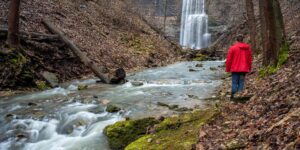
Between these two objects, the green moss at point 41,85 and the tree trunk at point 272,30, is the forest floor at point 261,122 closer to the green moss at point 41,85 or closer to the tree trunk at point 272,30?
the tree trunk at point 272,30

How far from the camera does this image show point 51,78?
1480cm

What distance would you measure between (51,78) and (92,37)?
7.92 metres

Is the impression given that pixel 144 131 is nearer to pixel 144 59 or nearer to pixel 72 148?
pixel 72 148

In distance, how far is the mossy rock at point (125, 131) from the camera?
745 cm

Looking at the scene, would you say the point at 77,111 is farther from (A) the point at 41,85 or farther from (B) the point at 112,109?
(A) the point at 41,85

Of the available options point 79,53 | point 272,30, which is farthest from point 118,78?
point 272,30

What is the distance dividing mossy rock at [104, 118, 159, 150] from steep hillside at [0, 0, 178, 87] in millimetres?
7233

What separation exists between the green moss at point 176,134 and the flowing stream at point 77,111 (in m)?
1.15

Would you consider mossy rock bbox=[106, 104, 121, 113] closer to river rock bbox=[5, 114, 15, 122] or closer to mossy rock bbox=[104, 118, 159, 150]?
mossy rock bbox=[104, 118, 159, 150]

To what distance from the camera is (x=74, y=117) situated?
945 centimetres

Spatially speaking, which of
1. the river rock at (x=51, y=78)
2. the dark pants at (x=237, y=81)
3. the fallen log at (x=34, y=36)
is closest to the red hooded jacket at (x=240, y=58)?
the dark pants at (x=237, y=81)

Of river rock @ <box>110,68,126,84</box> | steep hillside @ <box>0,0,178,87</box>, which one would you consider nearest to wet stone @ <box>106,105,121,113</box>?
river rock @ <box>110,68,126,84</box>

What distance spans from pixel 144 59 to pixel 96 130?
16390 mm

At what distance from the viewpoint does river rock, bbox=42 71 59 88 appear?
567 inches
